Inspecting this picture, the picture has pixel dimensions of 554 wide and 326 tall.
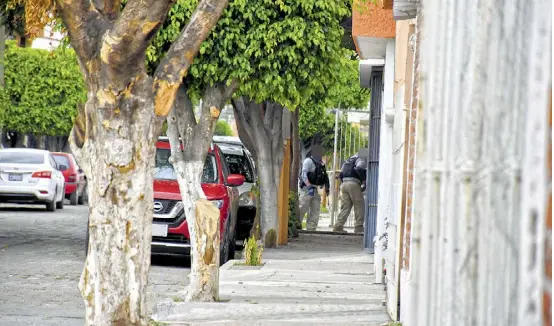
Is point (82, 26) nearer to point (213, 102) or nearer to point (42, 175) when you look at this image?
point (213, 102)

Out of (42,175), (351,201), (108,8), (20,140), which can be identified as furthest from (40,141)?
(108,8)

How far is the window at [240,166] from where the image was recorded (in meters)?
19.6

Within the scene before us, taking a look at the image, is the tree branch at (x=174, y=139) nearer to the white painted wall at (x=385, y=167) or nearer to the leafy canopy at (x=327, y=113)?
the white painted wall at (x=385, y=167)

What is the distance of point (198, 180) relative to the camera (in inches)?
448

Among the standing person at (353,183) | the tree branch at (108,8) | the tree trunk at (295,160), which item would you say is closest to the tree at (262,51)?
the tree branch at (108,8)

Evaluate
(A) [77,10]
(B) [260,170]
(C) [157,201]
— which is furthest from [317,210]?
(A) [77,10]

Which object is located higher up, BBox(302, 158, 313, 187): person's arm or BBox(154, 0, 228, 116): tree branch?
BBox(154, 0, 228, 116): tree branch

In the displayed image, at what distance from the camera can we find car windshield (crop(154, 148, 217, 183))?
15406 mm

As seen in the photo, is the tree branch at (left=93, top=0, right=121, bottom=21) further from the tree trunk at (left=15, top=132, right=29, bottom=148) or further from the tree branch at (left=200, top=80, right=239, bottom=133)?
the tree trunk at (left=15, top=132, right=29, bottom=148)

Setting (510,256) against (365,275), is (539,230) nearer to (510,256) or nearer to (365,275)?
(510,256)

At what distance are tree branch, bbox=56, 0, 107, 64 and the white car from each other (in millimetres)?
19606

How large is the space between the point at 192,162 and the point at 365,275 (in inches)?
138

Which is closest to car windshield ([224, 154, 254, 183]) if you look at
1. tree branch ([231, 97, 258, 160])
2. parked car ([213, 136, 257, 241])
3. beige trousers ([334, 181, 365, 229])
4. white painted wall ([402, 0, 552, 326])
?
parked car ([213, 136, 257, 241])

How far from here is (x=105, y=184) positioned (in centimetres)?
672
